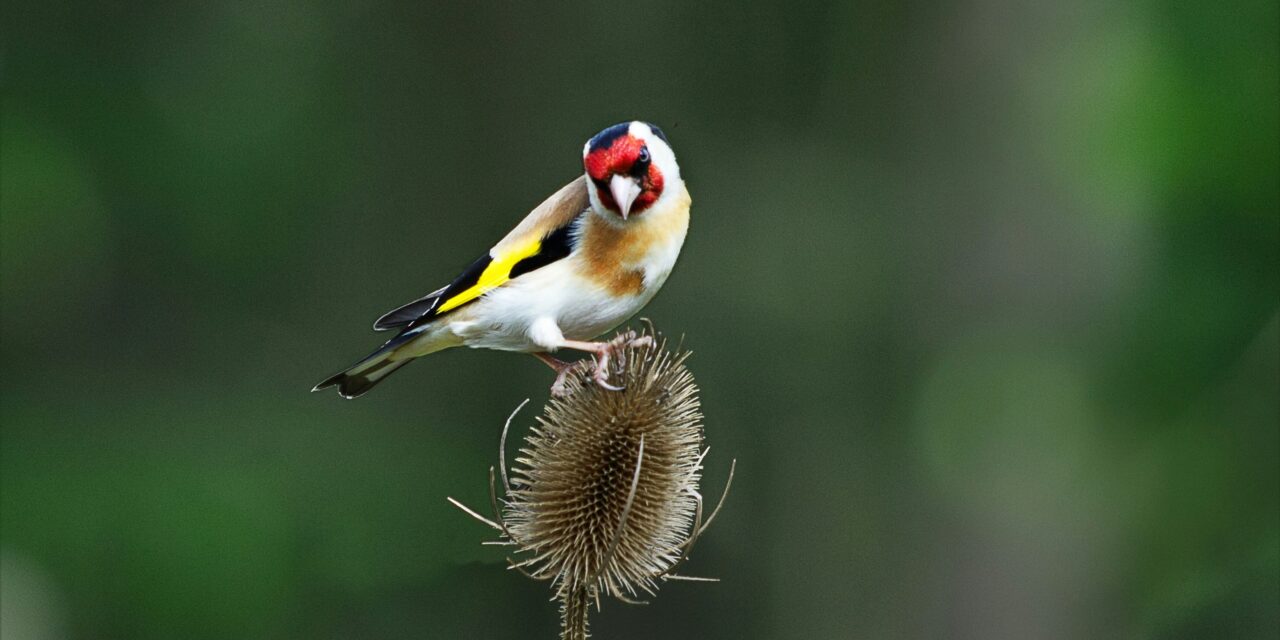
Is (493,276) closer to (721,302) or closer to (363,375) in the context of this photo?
(363,375)

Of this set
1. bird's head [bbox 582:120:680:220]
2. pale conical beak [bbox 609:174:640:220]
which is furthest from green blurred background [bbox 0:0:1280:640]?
pale conical beak [bbox 609:174:640:220]

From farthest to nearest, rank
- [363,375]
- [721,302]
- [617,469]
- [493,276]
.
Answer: [721,302], [363,375], [493,276], [617,469]

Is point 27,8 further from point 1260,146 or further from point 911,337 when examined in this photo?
point 1260,146

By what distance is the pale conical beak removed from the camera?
4.12m

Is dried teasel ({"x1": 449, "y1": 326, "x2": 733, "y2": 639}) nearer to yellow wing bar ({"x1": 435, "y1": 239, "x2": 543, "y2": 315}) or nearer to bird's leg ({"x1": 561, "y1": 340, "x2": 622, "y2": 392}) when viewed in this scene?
bird's leg ({"x1": 561, "y1": 340, "x2": 622, "y2": 392})

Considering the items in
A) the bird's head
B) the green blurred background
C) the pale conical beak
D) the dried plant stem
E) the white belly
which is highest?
the green blurred background

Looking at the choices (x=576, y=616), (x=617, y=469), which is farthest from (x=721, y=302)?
(x=576, y=616)

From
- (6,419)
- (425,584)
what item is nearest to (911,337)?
(425,584)

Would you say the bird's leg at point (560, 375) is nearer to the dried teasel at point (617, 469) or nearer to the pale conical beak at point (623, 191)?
the dried teasel at point (617, 469)

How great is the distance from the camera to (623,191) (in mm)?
4137

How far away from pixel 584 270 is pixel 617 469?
541 millimetres

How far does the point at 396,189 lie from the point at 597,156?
8093mm

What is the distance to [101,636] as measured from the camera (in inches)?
411

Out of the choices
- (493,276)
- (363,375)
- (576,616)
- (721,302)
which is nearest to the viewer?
(576,616)
